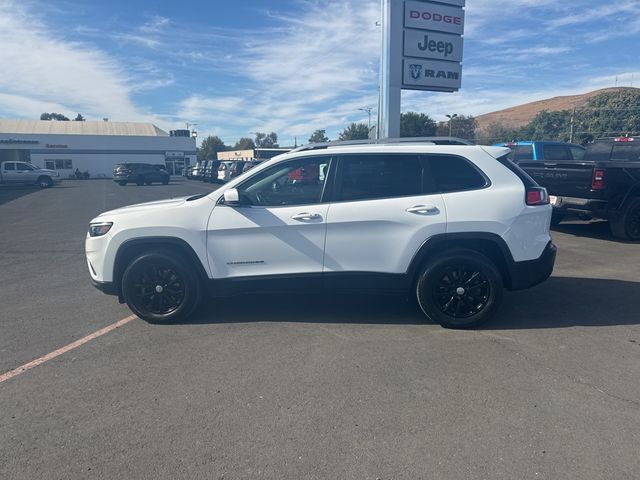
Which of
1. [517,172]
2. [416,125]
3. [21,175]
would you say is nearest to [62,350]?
[517,172]

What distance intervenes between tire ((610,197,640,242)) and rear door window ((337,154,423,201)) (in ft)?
21.7

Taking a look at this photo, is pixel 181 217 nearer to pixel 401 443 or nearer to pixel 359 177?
pixel 359 177

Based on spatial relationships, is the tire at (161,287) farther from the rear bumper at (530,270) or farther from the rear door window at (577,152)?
the rear door window at (577,152)

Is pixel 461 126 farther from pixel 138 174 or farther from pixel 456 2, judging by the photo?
pixel 456 2

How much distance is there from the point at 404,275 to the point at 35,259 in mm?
6916

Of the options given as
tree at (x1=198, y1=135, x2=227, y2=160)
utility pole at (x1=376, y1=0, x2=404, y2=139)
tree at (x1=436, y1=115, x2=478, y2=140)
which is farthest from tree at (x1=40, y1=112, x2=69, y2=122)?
utility pole at (x1=376, y1=0, x2=404, y2=139)

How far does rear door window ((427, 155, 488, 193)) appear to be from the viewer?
193 inches

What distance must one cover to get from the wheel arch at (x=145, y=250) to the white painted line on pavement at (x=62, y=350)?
0.36 m

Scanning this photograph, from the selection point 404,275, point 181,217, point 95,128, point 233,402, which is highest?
point 95,128

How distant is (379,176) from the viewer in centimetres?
496

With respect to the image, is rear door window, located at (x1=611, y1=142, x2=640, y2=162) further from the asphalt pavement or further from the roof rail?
the roof rail

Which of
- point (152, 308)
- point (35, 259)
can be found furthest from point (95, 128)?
point (152, 308)

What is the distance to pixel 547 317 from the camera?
17.1 feet

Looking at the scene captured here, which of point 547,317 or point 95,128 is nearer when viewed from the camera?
point 547,317
